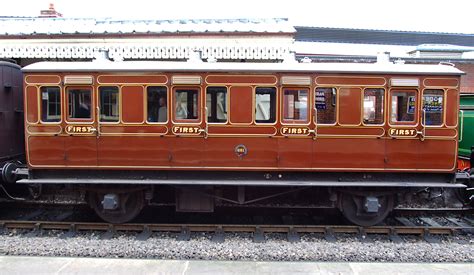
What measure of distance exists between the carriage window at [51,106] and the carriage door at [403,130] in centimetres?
→ 578

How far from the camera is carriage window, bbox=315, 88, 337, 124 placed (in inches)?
278

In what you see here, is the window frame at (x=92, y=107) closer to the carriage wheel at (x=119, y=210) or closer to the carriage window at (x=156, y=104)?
the carriage window at (x=156, y=104)

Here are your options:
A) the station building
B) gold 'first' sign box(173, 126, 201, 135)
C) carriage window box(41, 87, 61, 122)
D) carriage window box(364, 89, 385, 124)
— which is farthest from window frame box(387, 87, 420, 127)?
carriage window box(41, 87, 61, 122)

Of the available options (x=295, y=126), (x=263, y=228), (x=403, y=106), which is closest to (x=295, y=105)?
(x=295, y=126)

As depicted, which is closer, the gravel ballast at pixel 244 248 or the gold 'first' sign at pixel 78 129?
the gravel ballast at pixel 244 248

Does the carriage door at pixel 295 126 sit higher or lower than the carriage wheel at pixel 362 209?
higher

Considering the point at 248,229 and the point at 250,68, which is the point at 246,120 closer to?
the point at 250,68

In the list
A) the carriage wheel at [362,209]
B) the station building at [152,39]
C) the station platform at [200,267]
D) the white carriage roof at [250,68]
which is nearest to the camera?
the station platform at [200,267]

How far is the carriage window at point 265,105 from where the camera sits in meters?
7.07

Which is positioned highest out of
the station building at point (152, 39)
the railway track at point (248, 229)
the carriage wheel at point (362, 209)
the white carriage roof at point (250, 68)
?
the station building at point (152, 39)

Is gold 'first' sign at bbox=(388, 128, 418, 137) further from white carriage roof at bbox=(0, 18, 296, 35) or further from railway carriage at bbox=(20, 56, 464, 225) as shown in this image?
white carriage roof at bbox=(0, 18, 296, 35)

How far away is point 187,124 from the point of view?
7090mm

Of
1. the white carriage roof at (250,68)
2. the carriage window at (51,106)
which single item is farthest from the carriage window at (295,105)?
the carriage window at (51,106)

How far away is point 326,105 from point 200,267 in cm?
344
